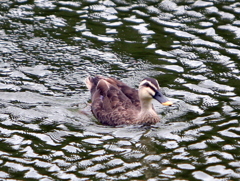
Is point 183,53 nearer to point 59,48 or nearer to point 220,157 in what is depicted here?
point 59,48

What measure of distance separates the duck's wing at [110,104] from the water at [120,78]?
0.91ft

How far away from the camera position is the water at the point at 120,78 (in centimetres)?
1141

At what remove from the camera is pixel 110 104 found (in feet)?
46.3

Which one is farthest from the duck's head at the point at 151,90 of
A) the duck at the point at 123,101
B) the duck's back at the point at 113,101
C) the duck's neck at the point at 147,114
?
the duck's back at the point at 113,101

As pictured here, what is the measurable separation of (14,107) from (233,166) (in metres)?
5.44

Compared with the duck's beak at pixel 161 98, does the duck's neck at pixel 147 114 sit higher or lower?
lower

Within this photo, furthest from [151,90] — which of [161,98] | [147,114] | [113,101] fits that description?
[113,101]

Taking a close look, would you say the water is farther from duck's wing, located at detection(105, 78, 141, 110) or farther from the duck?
duck's wing, located at detection(105, 78, 141, 110)

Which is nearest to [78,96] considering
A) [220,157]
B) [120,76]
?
[120,76]

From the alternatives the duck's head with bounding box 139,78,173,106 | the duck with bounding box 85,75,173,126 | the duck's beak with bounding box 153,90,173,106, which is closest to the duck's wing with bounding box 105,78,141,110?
the duck with bounding box 85,75,173,126

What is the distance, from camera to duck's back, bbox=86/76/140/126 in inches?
539

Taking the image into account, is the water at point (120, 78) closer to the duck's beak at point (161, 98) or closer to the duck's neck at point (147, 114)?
the duck's neck at point (147, 114)

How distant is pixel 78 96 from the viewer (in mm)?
14883

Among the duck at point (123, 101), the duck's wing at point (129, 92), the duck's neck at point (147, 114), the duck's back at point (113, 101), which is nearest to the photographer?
the duck at point (123, 101)
